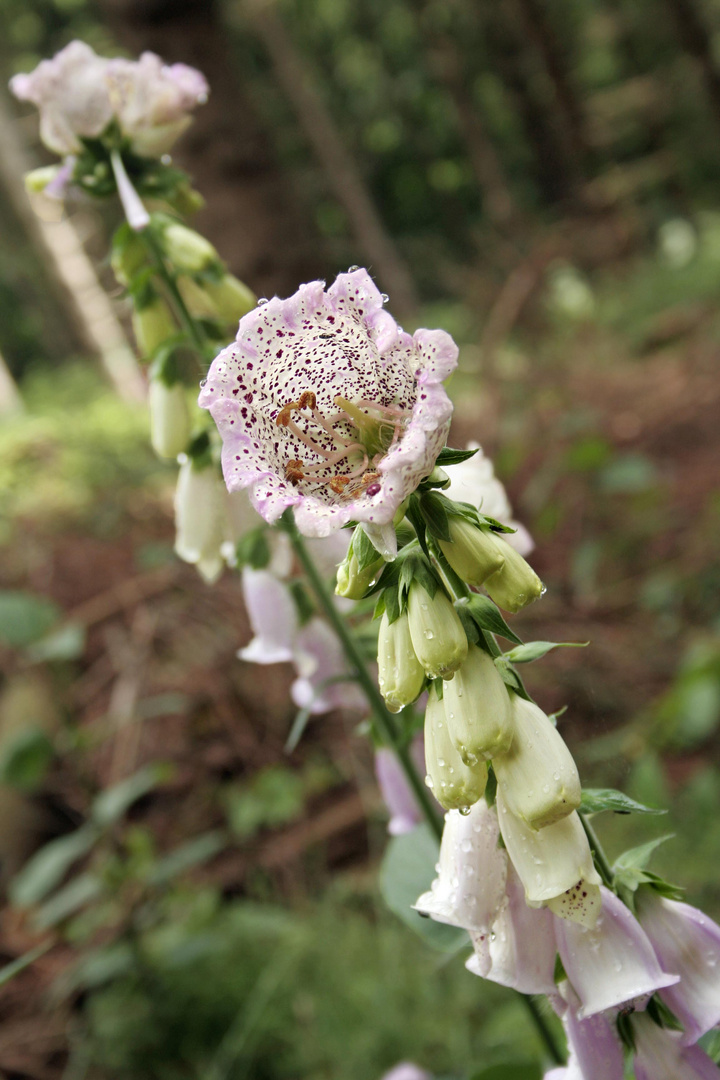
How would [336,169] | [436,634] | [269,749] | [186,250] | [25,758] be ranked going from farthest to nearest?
[336,169] → [269,749] → [25,758] → [186,250] → [436,634]

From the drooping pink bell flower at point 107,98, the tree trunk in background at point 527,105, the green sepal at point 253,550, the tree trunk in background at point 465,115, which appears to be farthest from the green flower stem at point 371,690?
the tree trunk in background at point 527,105

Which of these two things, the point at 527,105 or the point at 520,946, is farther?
the point at 527,105

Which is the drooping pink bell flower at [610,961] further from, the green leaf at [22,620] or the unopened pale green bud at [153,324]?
the green leaf at [22,620]

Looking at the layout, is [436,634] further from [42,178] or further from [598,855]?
[42,178]

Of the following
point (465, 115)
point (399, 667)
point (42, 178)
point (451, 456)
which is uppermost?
point (465, 115)

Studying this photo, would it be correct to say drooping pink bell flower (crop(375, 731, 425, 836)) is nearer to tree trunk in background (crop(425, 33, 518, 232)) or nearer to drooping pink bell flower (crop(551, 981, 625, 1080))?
drooping pink bell flower (crop(551, 981, 625, 1080))

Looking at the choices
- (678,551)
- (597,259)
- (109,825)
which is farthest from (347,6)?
(109,825)

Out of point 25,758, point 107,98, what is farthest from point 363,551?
point 25,758

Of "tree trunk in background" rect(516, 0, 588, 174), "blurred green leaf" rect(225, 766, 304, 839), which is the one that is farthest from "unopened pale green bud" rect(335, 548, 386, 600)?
"tree trunk in background" rect(516, 0, 588, 174)
